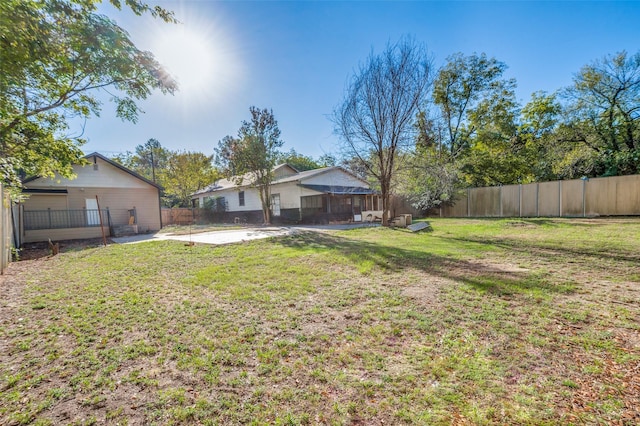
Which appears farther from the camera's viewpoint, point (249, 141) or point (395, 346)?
point (249, 141)

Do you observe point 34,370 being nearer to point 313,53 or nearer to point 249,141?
point 313,53

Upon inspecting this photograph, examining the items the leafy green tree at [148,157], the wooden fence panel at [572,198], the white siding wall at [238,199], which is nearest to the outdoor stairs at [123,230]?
the white siding wall at [238,199]

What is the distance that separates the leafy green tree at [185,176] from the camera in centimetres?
3117

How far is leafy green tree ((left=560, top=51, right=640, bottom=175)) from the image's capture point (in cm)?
1577

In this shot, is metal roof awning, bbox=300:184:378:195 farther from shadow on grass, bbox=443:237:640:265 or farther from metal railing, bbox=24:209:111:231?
metal railing, bbox=24:209:111:231

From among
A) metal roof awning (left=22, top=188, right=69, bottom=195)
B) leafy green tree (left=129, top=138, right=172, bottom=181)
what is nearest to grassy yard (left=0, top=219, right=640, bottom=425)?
metal roof awning (left=22, top=188, right=69, bottom=195)

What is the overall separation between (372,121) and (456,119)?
11.8 metres

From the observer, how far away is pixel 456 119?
21.0 meters

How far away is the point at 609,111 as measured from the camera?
667 inches

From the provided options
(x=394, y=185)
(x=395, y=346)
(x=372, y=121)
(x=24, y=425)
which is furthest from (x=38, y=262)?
(x=394, y=185)

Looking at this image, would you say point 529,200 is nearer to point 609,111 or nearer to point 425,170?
point 425,170

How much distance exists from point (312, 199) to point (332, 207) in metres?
1.55

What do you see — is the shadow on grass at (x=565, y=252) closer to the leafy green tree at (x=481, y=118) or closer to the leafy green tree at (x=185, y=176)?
the leafy green tree at (x=481, y=118)

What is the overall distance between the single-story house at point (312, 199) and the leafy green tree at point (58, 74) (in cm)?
1168
